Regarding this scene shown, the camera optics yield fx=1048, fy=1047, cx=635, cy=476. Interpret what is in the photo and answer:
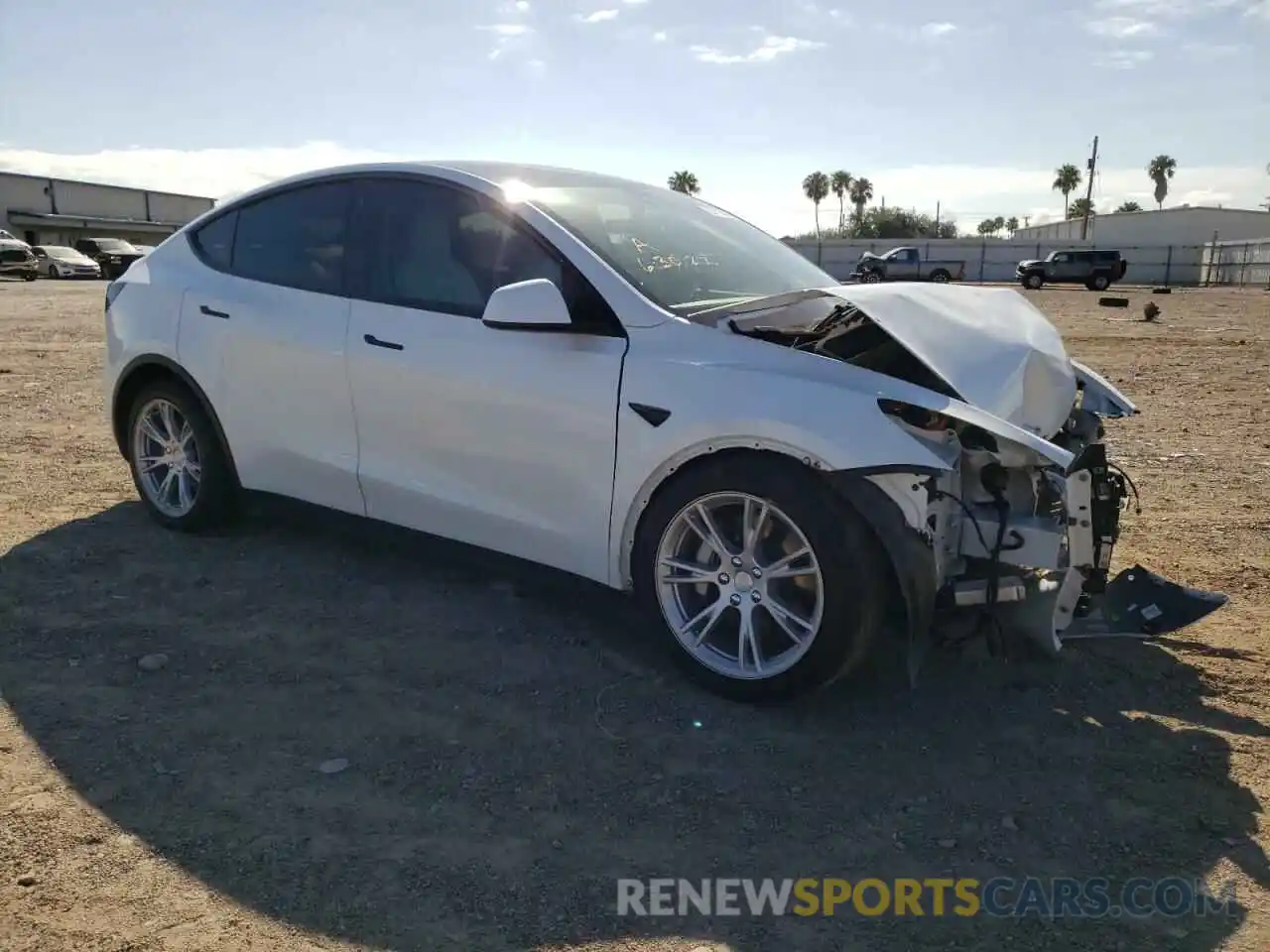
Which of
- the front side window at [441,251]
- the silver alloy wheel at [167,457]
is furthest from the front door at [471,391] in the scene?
the silver alloy wheel at [167,457]

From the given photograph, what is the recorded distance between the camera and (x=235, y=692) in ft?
11.6

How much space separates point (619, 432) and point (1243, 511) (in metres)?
3.98

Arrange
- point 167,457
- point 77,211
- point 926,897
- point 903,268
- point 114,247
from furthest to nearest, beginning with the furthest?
1. point 77,211
2. point 903,268
3. point 114,247
4. point 167,457
5. point 926,897

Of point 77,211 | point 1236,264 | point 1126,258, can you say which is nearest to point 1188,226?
point 1126,258

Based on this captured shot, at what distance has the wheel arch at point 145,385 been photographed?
4879 millimetres

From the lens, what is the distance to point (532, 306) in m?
3.58

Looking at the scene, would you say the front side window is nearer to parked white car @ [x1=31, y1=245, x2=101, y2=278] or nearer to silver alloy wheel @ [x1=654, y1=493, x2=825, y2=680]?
silver alloy wheel @ [x1=654, y1=493, x2=825, y2=680]

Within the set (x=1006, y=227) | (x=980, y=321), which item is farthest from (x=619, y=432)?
(x=1006, y=227)

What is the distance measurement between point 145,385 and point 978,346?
13.0 ft

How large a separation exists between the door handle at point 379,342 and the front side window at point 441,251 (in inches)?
6.4

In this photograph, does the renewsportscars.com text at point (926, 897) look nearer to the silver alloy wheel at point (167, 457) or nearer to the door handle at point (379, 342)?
the door handle at point (379, 342)

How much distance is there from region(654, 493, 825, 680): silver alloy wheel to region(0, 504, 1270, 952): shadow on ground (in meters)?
0.20

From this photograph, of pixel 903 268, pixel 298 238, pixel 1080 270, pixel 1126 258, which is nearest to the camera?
pixel 298 238

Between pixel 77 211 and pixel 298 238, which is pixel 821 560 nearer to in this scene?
pixel 298 238
